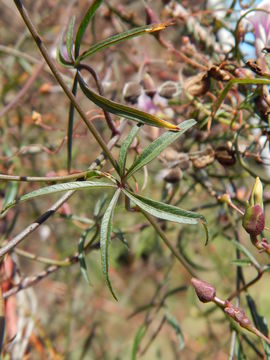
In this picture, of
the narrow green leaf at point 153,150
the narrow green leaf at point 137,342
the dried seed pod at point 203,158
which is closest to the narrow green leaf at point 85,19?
the narrow green leaf at point 153,150

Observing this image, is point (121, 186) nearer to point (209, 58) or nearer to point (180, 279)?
point (209, 58)

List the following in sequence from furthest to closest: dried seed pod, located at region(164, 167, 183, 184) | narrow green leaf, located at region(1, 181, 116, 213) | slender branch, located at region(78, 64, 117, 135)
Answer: dried seed pod, located at region(164, 167, 183, 184) < slender branch, located at region(78, 64, 117, 135) < narrow green leaf, located at region(1, 181, 116, 213)

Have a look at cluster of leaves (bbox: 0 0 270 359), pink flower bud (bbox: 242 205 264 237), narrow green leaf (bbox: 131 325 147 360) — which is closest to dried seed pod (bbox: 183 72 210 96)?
cluster of leaves (bbox: 0 0 270 359)

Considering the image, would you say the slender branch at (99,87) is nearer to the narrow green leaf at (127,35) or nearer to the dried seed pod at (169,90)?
the narrow green leaf at (127,35)

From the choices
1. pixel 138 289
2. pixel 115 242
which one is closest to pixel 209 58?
pixel 115 242

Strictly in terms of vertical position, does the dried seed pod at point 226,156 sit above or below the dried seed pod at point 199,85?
below

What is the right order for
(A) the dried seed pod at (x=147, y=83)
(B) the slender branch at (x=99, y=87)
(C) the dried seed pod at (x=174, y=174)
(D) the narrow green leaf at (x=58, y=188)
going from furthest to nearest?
(A) the dried seed pod at (x=147, y=83), (C) the dried seed pod at (x=174, y=174), (B) the slender branch at (x=99, y=87), (D) the narrow green leaf at (x=58, y=188)

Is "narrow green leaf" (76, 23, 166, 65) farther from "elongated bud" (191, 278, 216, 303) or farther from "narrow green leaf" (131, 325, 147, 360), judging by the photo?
"narrow green leaf" (131, 325, 147, 360)
